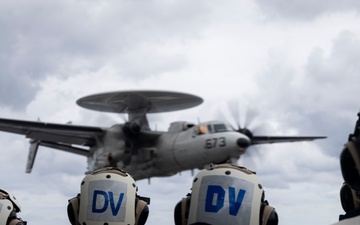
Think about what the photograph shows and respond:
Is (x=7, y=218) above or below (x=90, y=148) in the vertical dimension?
below

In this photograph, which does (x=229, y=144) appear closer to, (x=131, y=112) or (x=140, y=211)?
(x=131, y=112)

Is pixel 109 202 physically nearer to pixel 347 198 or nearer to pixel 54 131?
pixel 347 198

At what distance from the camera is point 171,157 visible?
36.7m

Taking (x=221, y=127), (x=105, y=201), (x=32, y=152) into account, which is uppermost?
(x=32, y=152)

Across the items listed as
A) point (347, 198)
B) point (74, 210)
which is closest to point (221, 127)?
point (74, 210)

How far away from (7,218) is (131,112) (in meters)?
A: 35.0

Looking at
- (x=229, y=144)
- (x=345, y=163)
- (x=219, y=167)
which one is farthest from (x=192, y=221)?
(x=229, y=144)

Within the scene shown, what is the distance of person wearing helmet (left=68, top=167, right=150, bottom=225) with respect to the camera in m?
6.18

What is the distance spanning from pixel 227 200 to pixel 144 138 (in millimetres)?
34004

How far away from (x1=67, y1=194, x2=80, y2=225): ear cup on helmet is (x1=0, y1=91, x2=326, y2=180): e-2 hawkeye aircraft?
26711 millimetres

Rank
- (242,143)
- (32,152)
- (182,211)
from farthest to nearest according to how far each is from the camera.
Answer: (32,152) < (242,143) < (182,211)

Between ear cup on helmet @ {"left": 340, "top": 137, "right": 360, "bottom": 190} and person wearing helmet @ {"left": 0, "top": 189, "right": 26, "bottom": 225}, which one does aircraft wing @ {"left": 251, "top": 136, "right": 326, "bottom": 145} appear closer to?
person wearing helmet @ {"left": 0, "top": 189, "right": 26, "bottom": 225}

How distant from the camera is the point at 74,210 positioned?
6418 mm

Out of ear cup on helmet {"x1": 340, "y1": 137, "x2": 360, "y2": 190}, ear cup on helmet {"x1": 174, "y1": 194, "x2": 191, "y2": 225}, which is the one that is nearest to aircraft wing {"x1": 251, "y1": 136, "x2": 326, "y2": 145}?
ear cup on helmet {"x1": 174, "y1": 194, "x2": 191, "y2": 225}
